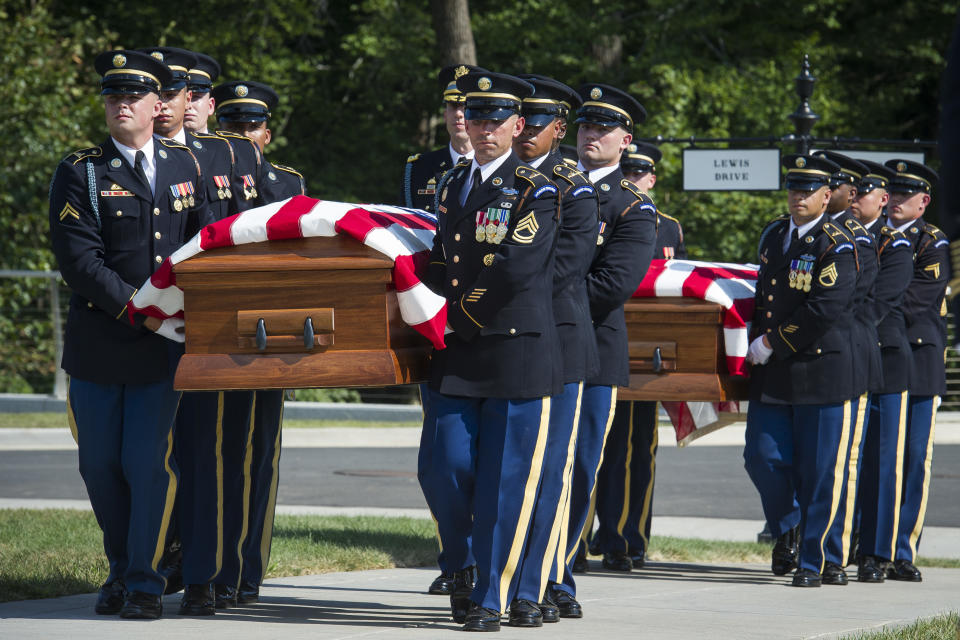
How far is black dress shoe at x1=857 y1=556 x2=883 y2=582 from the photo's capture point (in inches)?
333

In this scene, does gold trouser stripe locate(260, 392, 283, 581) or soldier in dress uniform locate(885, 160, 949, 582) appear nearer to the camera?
gold trouser stripe locate(260, 392, 283, 581)

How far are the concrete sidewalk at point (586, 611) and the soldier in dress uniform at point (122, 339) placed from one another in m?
0.36

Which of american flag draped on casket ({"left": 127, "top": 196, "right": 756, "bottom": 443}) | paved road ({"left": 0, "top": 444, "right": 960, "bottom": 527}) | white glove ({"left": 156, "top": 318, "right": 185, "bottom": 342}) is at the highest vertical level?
american flag draped on casket ({"left": 127, "top": 196, "right": 756, "bottom": 443})

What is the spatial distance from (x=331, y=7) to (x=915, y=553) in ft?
71.1

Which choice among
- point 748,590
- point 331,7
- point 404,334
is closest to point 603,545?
point 748,590

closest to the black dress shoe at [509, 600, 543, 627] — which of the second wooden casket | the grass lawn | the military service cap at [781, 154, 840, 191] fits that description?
the second wooden casket

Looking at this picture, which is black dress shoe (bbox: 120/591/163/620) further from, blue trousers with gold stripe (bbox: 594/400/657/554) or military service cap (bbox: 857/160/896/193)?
military service cap (bbox: 857/160/896/193)

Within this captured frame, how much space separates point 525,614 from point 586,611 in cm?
69

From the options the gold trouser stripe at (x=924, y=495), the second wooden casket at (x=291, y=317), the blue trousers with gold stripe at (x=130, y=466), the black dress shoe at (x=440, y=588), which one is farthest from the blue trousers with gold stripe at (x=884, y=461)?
the blue trousers with gold stripe at (x=130, y=466)

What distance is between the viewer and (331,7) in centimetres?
2872

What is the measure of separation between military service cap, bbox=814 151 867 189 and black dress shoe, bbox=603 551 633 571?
230cm

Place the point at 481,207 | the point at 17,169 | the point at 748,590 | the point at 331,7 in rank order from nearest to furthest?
the point at 481,207 → the point at 748,590 → the point at 17,169 → the point at 331,7

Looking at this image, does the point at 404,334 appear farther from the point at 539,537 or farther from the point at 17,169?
the point at 17,169

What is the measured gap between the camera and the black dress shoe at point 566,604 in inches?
256
